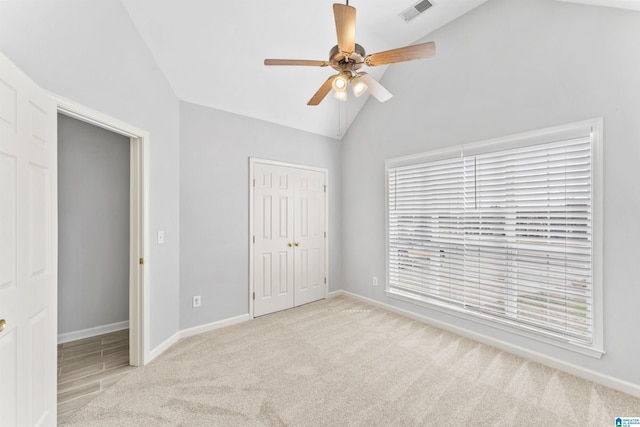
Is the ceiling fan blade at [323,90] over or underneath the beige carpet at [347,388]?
over

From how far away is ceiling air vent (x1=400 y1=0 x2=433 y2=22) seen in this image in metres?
2.80

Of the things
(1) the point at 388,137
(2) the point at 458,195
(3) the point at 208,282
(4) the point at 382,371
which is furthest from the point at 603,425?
(3) the point at 208,282

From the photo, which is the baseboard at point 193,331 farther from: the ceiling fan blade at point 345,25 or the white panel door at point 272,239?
the ceiling fan blade at point 345,25

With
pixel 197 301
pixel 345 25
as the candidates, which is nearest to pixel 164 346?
pixel 197 301

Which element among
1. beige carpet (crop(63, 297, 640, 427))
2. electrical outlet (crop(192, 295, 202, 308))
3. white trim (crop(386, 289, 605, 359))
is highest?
electrical outlet (crop(192, 295, 202, 308))

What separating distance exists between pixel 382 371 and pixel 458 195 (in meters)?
2.06

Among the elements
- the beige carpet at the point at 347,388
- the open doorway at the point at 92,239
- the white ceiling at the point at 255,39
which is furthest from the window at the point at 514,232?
the open doorway at the point at 92,239

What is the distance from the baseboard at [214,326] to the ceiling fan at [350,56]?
9.49ft

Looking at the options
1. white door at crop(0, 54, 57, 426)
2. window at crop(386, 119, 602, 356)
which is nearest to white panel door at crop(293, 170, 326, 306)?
window at crop(386, 119, 602, 356)

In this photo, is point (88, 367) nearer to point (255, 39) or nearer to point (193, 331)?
→ point (193, 331)

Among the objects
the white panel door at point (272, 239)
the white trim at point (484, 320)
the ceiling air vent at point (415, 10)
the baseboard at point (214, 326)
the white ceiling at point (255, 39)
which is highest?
the ceiling air vent at point (415, 10)

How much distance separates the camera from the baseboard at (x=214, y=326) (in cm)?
300

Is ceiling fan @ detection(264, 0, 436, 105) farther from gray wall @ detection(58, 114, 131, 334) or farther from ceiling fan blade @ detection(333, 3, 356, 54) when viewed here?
gray wall @ detection(58, 114, 131, 334)

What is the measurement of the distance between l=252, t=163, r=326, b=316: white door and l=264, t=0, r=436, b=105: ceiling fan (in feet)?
6.08
